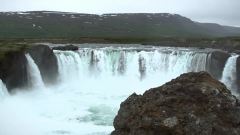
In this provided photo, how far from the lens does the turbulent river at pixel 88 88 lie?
2014 cm

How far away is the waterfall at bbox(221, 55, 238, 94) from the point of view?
112 ft

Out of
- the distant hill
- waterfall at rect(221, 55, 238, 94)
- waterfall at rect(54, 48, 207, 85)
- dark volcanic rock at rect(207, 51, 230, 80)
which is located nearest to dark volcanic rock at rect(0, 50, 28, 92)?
waterfall at rect(54, 48, 207, 85)

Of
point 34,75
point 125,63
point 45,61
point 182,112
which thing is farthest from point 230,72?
point 182,112

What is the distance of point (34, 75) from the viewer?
110 ft

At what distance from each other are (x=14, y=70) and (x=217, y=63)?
16777 mm

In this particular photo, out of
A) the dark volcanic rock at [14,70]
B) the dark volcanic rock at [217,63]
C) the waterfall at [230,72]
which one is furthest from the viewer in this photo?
the dark volcanic rock at [217,63]

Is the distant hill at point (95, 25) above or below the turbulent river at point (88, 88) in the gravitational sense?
below

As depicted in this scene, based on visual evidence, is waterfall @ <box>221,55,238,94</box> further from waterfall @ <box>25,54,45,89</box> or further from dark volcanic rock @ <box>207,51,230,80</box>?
waterfall @ <box>25,54,45,89</box>

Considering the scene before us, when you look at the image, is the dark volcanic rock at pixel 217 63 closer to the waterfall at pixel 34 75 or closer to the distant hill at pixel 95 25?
the waterfall at pixel 34 75

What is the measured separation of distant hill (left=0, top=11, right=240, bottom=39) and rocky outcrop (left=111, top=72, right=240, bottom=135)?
4544 inches

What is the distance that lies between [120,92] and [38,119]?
13.4m

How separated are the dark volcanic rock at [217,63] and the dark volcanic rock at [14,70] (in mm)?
15304

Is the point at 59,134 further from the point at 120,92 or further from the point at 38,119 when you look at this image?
the point at 120,92

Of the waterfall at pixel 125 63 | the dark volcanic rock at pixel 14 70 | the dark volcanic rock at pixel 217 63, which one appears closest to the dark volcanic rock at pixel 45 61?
the waterfall at pixel 125 63
